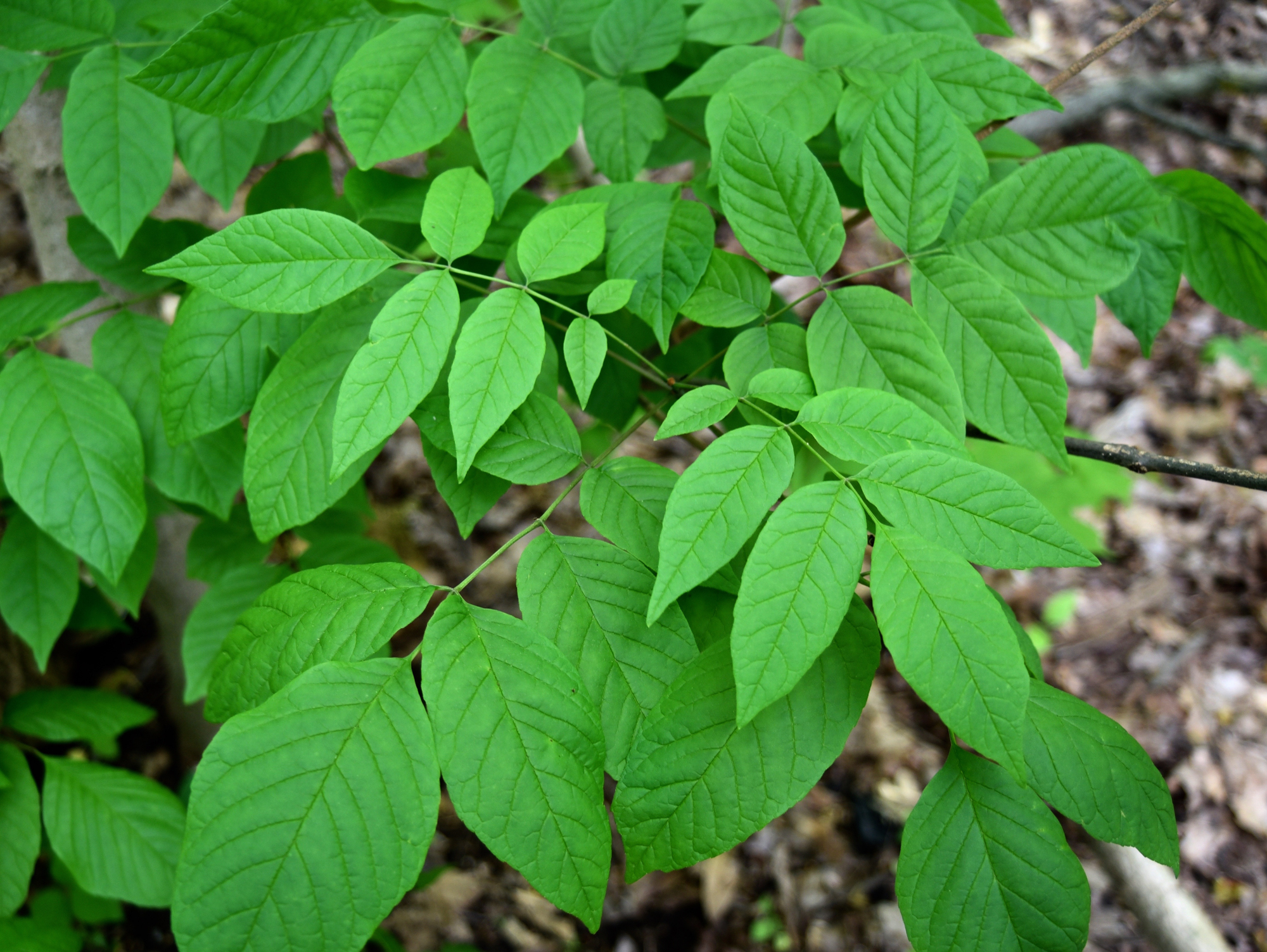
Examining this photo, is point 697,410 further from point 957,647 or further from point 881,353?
point 957,647

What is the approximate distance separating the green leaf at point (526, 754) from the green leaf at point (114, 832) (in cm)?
107

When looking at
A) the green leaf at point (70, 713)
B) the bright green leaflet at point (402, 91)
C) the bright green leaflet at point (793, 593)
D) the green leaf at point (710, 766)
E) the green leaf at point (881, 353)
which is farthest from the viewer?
the green leaf at point (70, 713)

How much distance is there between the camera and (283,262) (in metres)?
0.89

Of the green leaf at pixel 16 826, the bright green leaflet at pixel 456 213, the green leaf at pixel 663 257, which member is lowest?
the green leaf at pixel 16 826

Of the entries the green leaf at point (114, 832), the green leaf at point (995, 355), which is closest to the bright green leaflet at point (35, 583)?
the green leaf at point (114, 832)

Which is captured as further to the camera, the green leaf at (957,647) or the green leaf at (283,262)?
the green leaf at (283,262)

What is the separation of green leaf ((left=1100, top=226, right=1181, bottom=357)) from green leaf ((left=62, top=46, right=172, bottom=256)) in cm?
151

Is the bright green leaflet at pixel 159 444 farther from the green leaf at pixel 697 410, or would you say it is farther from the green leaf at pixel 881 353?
the green leaf at pixel 881 353

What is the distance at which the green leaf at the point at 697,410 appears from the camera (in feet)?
2.92

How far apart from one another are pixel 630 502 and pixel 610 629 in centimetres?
16

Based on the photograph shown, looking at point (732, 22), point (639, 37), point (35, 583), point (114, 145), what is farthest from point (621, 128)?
point (35, 583)

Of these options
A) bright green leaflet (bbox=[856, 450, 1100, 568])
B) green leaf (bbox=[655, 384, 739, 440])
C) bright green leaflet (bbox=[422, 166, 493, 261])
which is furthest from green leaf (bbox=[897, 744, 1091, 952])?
bright green leaflet (bbox=[422, 166, 493, 261])

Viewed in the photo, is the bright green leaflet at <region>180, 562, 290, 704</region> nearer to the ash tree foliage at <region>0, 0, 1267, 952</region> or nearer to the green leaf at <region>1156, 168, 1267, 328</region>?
the ash tree foliage at <region>0, 0, 1267, 952</region>

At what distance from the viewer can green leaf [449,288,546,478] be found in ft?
2.73
